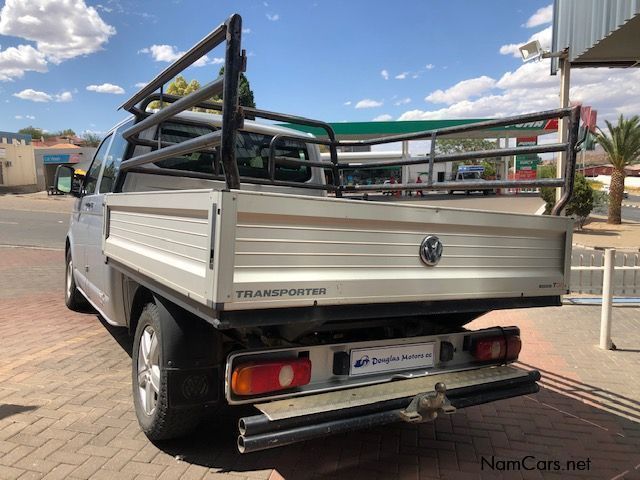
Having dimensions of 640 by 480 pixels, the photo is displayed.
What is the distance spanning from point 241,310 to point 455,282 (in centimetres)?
123

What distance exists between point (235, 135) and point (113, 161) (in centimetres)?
283

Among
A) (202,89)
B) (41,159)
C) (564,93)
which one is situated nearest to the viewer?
(202,89)

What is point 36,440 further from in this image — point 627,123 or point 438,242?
point 627,123

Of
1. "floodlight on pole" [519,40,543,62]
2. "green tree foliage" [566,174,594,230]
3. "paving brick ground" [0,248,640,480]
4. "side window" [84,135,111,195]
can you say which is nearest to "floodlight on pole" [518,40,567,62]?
"floodlight on pole" [519,40,543,62]

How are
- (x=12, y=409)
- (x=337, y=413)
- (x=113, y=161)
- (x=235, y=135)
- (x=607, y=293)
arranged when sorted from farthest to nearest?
(x=607, y=293) → (x=113, y=161) → (x=12, y=409) → (x=337, y=413) → (x=235, y=135)

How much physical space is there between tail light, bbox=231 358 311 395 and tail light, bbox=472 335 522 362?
1.25 meters

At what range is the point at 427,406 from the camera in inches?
108

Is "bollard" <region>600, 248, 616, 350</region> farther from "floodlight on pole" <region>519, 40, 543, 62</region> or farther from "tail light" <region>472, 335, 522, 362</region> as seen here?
"floodlight on pole" <region>519, 40, 543, 62</region>

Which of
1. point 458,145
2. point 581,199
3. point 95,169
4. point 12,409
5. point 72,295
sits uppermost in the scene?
point 458,145

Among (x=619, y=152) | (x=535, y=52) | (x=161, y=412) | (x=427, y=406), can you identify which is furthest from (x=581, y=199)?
(x=161, y=412)

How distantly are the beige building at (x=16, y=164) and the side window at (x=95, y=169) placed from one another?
45.4 m

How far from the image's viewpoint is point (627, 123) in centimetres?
2456

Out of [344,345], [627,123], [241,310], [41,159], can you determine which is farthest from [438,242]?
[41,159]

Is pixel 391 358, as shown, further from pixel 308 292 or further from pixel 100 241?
pixel 100 241
